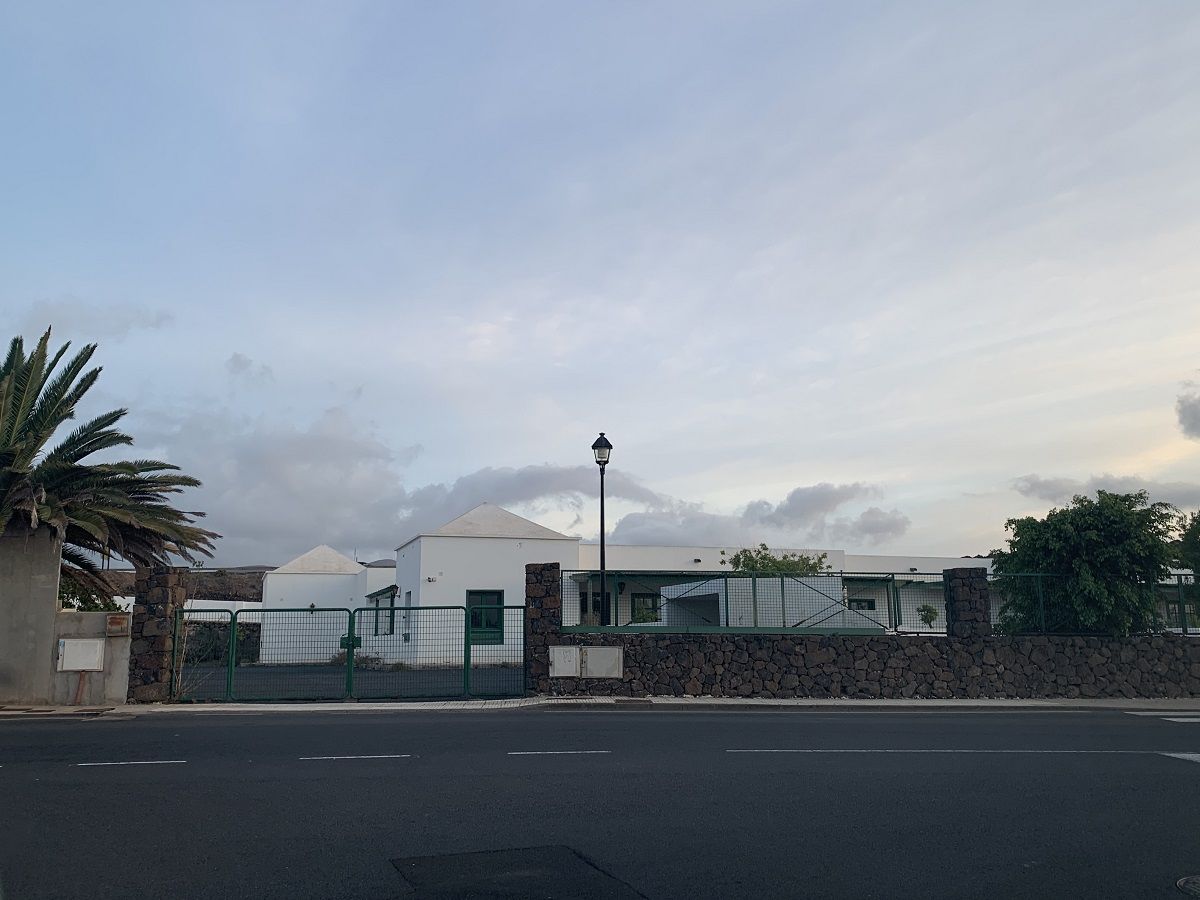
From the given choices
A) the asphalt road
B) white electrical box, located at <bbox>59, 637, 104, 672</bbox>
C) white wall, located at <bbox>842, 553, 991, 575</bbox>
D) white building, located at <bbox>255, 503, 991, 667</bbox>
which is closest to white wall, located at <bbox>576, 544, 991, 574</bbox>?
white wall, located at <bbox>842, 553, 991, 575</bbox>

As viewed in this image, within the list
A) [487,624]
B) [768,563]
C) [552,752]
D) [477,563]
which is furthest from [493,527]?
[552,752]

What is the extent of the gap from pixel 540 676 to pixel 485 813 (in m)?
13.5

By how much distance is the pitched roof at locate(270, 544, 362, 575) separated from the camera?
2111 inches

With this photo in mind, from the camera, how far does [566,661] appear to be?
886 inches

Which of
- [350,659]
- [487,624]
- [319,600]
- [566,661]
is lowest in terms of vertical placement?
[566,661]

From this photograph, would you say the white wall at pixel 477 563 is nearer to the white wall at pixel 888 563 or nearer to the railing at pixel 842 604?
the railing at pixel 842 604

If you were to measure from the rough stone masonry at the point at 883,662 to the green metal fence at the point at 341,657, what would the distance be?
1.18m

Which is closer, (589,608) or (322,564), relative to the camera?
(589,608)

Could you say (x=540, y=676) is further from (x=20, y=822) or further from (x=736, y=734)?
(x=20, y=822)

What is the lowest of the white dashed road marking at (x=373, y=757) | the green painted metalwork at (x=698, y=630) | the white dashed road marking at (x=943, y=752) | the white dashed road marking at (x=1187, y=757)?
the white dashed road marking at (x=1187, y=757)

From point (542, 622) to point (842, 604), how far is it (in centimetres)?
748

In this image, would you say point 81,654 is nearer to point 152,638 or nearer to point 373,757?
point 152,638

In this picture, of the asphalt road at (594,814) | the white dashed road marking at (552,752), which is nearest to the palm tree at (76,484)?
the asphalt road at (594,814)

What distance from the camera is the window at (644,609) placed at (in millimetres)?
24719
